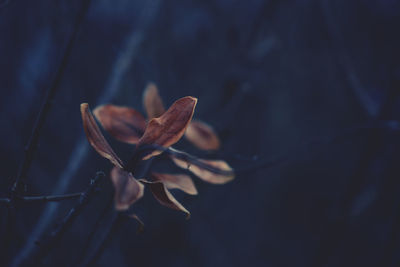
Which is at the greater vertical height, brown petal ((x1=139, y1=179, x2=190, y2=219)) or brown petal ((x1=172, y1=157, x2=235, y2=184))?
brown petal ((x1=139, y1=179, x2=190, y2=219))

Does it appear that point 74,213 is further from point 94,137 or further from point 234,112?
point 234,112

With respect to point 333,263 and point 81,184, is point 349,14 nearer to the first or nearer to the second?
point 333,263

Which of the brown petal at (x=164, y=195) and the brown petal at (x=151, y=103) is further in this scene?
the brown petal at (x=151, y=103)

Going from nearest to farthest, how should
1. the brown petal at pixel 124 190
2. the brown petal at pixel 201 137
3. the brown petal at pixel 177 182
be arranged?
the brown petal at pixel 124 190, the brown petal at pixel 177 182, the brown petal at pixel 201 137

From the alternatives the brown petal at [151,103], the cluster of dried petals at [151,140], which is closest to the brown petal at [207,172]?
the cluster of dried petals at [151,140]

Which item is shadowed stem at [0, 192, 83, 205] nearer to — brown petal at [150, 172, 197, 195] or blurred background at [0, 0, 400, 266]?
brown petal at [150, 172, 197, 195]

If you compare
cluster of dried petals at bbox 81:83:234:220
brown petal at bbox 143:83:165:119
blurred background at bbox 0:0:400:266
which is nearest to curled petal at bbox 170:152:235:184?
cluster of dried petals at bbox 81:83:234:220

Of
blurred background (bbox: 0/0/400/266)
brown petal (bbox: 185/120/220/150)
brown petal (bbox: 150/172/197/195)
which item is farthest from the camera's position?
blurred background (bbox: 0/0/400/266)

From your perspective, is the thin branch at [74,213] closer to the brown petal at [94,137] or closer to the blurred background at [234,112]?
the brown petal at [94,137]
